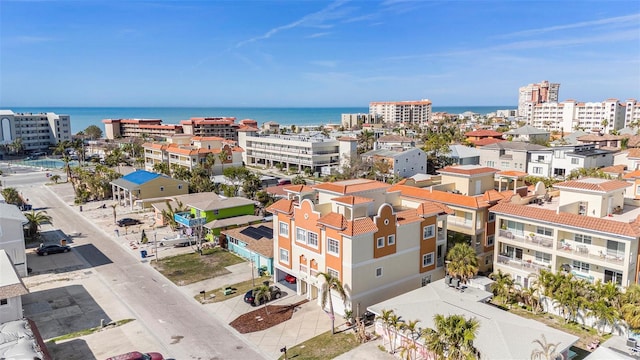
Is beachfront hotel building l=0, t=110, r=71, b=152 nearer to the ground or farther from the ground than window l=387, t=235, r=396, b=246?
farther from the ground

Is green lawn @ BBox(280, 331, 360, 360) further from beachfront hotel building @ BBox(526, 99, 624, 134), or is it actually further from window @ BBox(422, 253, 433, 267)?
beachfront hotel building @ BBox(526, 99, 624, 134)

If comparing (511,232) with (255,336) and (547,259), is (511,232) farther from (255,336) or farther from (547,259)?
(255,336)

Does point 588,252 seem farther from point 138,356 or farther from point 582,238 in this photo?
point 138,356

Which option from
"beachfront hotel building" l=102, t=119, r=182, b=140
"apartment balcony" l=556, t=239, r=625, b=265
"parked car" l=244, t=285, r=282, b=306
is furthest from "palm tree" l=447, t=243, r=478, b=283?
"beachfront hotel building" l=102, t=119, r=182, b=140

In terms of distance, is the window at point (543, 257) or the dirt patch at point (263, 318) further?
the window at point (543, 257)

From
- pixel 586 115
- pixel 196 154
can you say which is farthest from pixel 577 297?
pixel 586 115

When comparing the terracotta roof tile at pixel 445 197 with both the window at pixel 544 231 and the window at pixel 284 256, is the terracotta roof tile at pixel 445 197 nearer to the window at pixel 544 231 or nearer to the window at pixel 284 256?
the window at pixel 544 231

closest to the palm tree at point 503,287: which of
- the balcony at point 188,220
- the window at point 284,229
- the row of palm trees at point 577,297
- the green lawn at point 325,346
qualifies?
the row of palm trees at point 577,297
